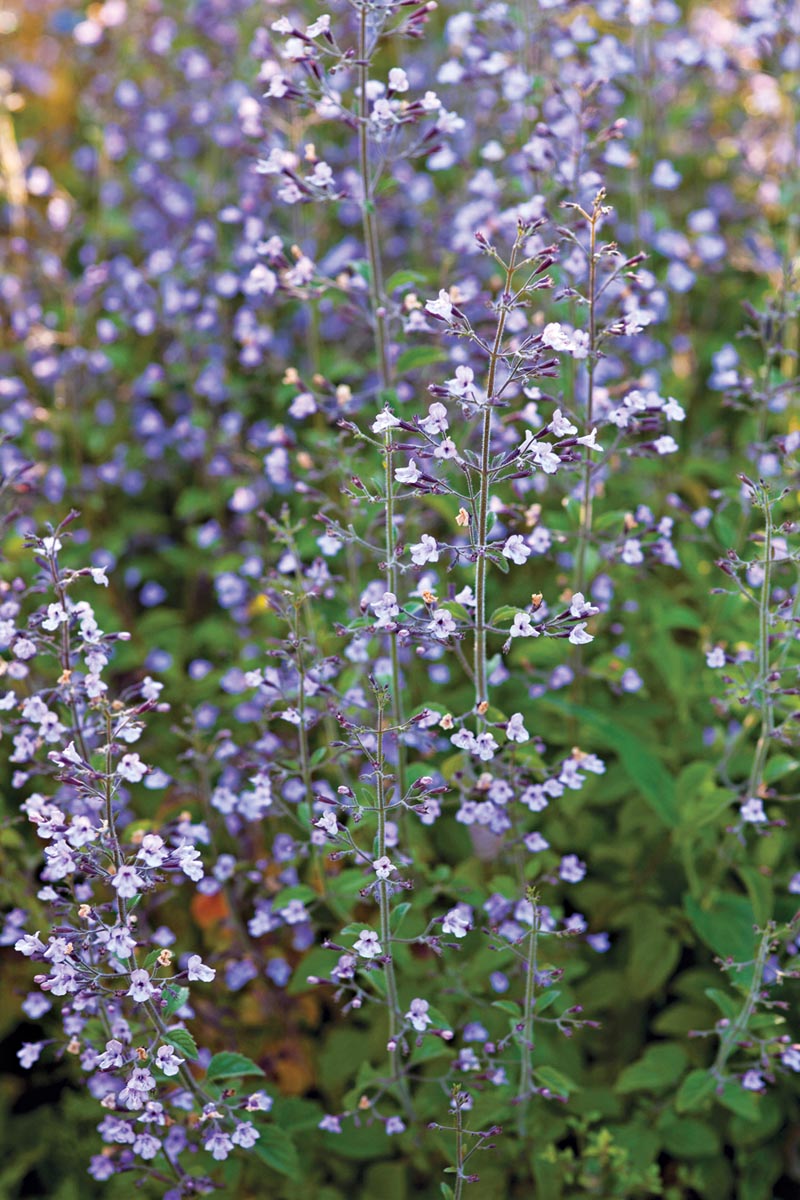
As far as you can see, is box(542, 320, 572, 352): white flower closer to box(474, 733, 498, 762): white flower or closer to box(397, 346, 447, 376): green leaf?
box(474, 733, 498, 762): white flower

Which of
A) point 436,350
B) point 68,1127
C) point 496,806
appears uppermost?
point 436,350

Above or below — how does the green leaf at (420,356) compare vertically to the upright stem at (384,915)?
above

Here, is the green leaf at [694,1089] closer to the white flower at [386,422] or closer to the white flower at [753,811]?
the white flower at [753,811]

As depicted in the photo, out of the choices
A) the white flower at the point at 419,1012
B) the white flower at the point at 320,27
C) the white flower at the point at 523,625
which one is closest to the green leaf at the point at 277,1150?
the white flower at the point at 419,1012

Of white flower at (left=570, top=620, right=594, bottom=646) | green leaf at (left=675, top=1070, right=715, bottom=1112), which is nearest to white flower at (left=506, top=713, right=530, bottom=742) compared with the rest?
white flower at (left=570, top=620, right=594, bottom=646)

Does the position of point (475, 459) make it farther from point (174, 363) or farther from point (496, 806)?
point (174, 363)

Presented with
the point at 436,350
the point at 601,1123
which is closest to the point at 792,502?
the point at 436,350
